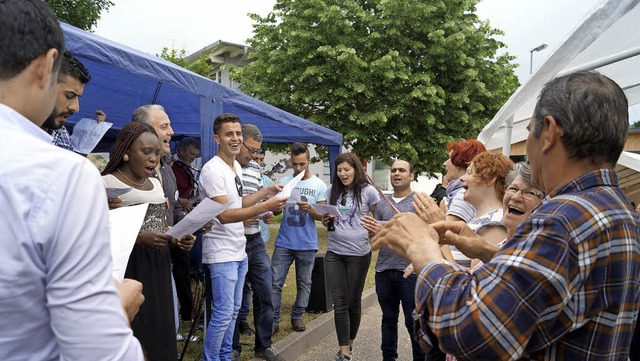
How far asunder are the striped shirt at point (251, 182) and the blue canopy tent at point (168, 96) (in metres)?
0.43

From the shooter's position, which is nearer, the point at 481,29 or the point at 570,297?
the point at 570,297

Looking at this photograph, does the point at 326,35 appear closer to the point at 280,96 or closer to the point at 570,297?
the point at 280,96

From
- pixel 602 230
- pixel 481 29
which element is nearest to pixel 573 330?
pixel 602 230

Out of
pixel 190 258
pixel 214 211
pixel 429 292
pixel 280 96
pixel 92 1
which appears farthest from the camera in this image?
pixel 280 96

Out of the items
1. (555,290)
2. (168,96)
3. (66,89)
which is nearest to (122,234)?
(555,290)

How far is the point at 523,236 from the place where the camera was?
125 centimetres

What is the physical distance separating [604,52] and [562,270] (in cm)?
315

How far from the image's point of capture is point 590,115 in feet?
4.22

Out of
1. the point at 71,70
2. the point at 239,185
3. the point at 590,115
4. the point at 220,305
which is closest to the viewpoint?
the point at 590,115

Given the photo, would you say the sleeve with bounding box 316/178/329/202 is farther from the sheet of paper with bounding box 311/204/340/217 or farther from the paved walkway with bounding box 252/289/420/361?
the paved walkway with bounding box 252/289/420/361

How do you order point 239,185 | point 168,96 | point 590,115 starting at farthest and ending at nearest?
point 168,96 → point 239,185 → point 590,115

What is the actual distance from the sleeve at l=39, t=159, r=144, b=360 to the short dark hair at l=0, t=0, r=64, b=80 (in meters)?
0.25

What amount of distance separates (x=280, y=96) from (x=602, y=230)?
14425 millimetres

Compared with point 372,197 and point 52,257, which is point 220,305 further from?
point 52,257
